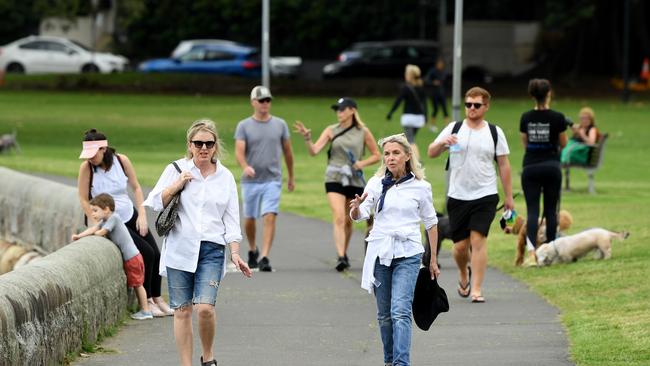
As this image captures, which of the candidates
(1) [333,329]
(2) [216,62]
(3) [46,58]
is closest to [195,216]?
(1) [333,329]

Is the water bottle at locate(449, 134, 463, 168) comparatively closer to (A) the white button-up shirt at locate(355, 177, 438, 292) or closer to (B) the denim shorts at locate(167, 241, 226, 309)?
(A) the white button-up shirt at locate(355, 177, 438, 292)

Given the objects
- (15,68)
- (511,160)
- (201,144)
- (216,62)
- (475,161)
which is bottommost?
(15,68)

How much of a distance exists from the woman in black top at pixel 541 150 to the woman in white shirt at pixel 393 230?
4988 millimetres

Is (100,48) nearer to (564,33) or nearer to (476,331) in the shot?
(564,33)

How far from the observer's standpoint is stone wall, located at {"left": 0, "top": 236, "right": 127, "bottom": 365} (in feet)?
27.9

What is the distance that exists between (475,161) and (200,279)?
3959mm

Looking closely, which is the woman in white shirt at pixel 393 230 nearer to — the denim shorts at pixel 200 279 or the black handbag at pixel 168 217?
the denim shorts at pixel 200 279

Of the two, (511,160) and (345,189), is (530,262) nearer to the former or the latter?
(345,189)

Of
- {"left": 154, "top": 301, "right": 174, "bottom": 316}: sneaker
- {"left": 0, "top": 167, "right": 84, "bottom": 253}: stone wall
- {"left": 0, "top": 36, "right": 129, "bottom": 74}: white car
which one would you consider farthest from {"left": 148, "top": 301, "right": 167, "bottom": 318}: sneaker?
{"left": 0, "top": 36, "right": 129, "bottom": 74}: white car

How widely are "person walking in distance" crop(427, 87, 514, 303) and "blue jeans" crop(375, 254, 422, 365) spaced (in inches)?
123

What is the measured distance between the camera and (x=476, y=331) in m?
11.4

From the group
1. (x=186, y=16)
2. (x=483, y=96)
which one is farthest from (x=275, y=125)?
(x=186, y=16)

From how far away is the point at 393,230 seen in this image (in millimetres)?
9352

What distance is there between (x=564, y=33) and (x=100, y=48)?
22813 mm
